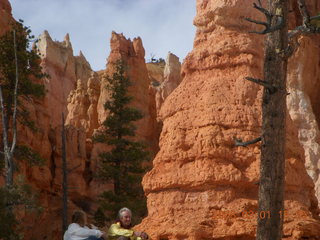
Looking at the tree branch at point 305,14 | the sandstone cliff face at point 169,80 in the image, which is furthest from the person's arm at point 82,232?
the sandstone cliff face at point 169,80

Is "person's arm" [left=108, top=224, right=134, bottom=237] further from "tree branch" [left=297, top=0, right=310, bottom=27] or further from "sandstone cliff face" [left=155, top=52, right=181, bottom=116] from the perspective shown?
"sandstone cliff face" [left=155, top=52, right=181, bottom=116]

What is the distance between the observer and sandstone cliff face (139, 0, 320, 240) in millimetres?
12711

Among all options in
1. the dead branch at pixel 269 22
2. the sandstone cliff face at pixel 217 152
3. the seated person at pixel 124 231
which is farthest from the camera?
the sandstone cliff face at pixel 217 152

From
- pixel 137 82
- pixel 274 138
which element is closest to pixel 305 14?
pixel 274 138

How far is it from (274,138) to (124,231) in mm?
2724

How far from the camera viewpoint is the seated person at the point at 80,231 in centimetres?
793

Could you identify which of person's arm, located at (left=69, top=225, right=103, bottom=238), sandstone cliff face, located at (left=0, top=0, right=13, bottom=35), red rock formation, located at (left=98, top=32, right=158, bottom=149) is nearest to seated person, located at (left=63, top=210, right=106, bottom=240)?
person's arm, located at (left=69, top=225, right=103, bottom=238)

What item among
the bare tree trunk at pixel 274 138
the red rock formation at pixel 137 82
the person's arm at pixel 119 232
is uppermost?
the red rock formation at pixel 137 82

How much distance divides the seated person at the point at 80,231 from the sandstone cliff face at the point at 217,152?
4.61 m

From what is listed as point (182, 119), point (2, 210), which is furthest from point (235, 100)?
point (2, 210)

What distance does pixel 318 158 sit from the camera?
21.6 metres

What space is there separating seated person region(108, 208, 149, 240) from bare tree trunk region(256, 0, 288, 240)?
6.06 feet

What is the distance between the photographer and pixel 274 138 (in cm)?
842

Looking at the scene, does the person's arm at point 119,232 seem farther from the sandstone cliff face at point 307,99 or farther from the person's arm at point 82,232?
the sandstone cliff face at point 307,99
